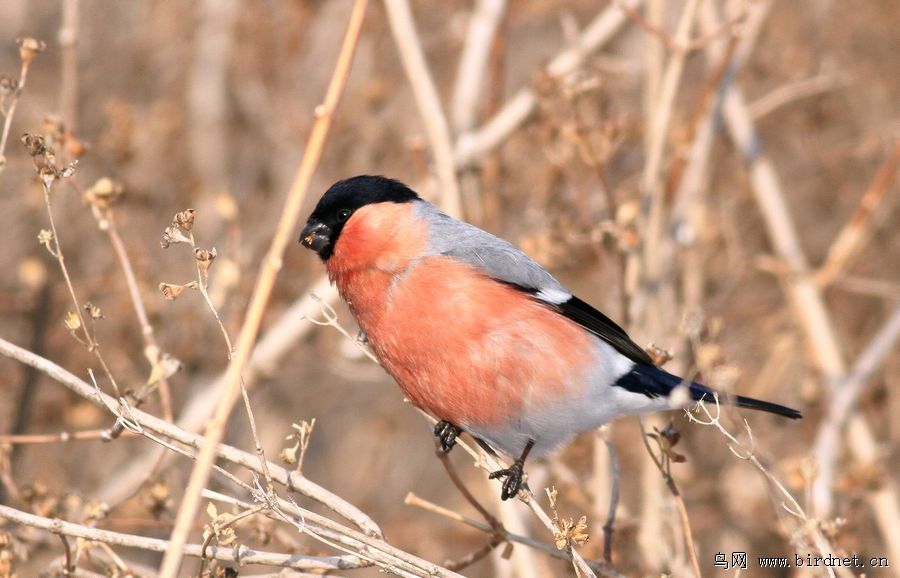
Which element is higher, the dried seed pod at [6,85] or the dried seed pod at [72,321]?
the dried seed pod at [6,85]

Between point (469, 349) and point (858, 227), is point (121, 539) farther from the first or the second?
point (858, 227)

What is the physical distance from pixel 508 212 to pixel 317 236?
6.83 feet

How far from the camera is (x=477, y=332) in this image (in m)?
2.88

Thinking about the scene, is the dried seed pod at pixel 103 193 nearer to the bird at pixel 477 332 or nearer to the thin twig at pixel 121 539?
the bird at pixel 477 332

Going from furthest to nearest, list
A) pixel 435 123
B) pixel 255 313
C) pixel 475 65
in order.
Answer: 1. pixel 475 65
2. pixel 435 123
3. pixel 255 313

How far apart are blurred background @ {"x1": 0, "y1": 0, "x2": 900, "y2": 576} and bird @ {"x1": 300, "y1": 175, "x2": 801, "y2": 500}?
291 millimetres

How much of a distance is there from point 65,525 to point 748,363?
3926mm

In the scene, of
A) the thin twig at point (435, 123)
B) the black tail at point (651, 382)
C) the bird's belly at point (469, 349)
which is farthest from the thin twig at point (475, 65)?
the black tail at point (651, 382)

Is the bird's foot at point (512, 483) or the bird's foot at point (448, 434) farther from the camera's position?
the bird's foot at point (448, 434)

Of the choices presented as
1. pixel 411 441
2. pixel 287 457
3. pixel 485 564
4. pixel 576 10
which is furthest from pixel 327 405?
pixel 287 457

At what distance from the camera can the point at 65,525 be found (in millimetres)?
1929

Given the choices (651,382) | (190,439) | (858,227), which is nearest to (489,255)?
(651,382)

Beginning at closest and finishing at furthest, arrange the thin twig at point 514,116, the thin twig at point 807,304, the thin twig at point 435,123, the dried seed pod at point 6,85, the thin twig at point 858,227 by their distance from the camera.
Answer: the dried seed pod at point 6,85
the thin twig at point 435,123
the thin twig at point 807,304
the thin twig at point 514,116
the thin twig at point 858,227

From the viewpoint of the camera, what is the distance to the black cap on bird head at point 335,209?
10.2 ft
